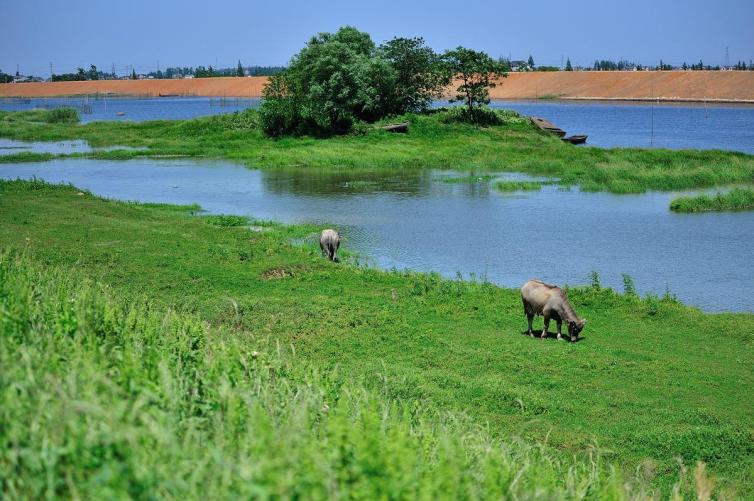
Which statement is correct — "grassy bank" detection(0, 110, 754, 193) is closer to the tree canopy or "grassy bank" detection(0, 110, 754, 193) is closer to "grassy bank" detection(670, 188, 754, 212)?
the tree canopy

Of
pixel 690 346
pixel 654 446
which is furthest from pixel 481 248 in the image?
pixel 654 446

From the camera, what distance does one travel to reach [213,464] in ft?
16.5

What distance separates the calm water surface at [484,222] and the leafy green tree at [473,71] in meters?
19.8

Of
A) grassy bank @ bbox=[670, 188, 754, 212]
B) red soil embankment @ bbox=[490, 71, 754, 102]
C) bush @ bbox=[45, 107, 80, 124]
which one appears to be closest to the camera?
grassy bank @ bbox=[670, 188, 754, 212]

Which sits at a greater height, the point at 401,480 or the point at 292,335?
the point at 401,480

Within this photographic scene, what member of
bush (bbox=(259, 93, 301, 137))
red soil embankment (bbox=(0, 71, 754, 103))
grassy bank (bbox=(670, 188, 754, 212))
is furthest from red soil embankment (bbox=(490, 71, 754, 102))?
grassy bank (bbox=(670, 188, 754, 212))

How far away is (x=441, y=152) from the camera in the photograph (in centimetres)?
5431

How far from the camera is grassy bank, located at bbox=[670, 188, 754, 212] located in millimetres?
33719

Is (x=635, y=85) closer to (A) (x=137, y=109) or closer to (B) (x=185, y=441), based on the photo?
(A) (x=137, y=109)

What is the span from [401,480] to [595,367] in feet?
32.0

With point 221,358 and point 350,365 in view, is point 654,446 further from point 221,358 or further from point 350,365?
point 221,358

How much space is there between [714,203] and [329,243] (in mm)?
18312

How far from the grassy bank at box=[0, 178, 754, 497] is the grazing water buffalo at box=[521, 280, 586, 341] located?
1.18 feet

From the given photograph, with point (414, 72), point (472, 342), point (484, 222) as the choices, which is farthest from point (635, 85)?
point (472, 342)
